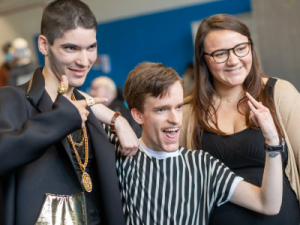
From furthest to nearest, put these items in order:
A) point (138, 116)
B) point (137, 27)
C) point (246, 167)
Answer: point (137, 27) → point (246, 167) → point (138, 116)

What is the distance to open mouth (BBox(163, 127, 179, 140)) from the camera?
165 cm

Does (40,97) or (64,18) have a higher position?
(64,18)

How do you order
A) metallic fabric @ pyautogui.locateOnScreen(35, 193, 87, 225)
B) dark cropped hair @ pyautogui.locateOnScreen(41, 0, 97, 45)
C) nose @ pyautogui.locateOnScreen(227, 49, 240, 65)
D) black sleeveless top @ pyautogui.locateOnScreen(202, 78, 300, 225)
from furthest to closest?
nose @ pyautogui.locateOnScreen(227, 49, 240, 65)
black sleeveless top @ pyautogui.locateOnScreen(202, 78, 300, 225)
dark cropped hair @ pyautogui.locateOnScreen(41, 0, 97, 45)
metallic fabric @ pyautogui.locateOnScreen(35, 193, 87, 225)

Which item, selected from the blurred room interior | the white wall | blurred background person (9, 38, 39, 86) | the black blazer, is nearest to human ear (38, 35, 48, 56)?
the black blazer

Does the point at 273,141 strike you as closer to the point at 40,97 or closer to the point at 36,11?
the point at 40,97

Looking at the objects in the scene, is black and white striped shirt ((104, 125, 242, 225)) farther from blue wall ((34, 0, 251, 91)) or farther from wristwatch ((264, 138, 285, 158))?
blue wall ((34, 0, 251, 91))

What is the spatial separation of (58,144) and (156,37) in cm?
716

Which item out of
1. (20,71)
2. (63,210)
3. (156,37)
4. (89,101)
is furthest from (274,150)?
(156,37)

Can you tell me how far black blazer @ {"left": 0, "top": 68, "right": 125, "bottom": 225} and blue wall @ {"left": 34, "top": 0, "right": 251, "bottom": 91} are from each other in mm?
6597

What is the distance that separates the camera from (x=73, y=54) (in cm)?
149

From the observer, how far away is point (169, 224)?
159cm

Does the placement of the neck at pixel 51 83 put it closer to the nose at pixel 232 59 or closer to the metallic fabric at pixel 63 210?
the metallic fabric at pixel 63 210

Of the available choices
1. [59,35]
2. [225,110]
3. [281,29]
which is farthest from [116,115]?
[281,29]

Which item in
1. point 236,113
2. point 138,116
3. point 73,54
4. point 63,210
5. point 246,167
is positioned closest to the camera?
point 63,210
